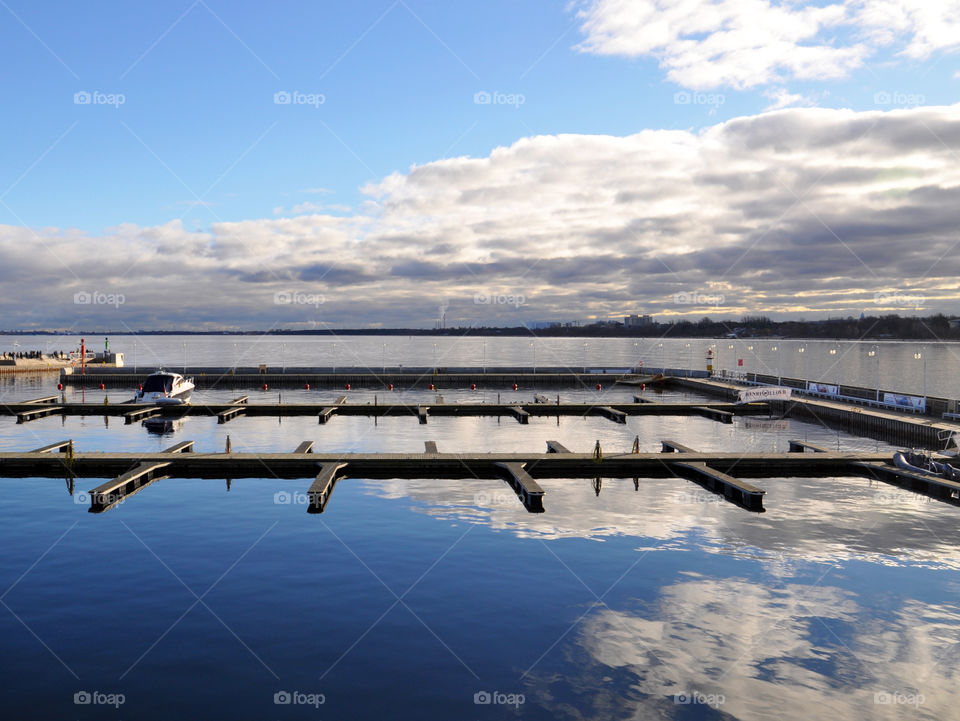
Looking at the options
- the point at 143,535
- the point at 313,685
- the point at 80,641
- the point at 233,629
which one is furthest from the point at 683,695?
the point at 143,535

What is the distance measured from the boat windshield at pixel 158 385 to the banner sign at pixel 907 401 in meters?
57.9

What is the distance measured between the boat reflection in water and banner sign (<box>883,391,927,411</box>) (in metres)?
52.8

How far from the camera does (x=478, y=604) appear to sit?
1825 centimetres

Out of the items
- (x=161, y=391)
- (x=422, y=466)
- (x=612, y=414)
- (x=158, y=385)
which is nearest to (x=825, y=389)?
(x=612, y=414)

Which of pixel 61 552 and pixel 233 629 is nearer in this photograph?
pixel 233 629

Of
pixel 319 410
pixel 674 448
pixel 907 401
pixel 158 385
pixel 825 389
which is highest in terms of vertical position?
pixel 158 385

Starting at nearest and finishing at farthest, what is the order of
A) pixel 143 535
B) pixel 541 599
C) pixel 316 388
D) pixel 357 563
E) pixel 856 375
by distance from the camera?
1. pixel 541 599
2. pixel 357 563
3. pixel 143 535
4. pixel 316 388
5. pixel 856 375

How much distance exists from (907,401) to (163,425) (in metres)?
54.8

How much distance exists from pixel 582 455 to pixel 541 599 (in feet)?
52.7

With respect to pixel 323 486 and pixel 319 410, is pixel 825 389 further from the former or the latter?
pixel 323 486

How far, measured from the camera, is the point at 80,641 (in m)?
15.8

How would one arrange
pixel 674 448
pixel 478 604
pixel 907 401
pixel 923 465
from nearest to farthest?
pixel 478 604 → pixel 923 465 → pixel 674 448 → pixel 907 401

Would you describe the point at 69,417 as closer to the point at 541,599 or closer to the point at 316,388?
the point at 316,388

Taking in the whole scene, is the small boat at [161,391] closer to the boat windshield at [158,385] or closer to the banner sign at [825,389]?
the boat windshield at [158,385]
